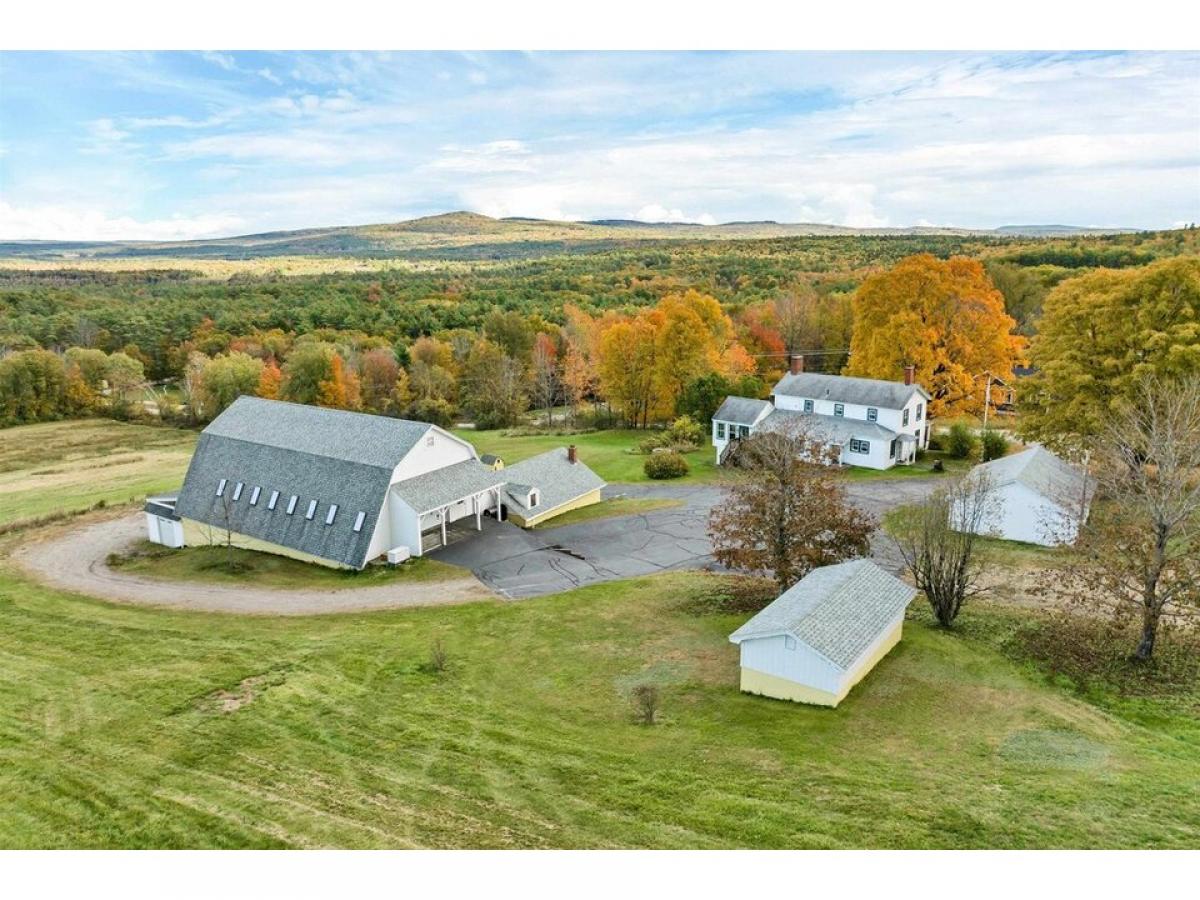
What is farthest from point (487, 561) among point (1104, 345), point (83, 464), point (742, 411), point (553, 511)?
point (83, 464)

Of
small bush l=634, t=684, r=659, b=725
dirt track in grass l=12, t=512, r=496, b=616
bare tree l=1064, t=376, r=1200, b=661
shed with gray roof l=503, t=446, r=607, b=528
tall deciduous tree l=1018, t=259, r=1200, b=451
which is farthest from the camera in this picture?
shed with gray roof l=503, t=446, r=607, b=528

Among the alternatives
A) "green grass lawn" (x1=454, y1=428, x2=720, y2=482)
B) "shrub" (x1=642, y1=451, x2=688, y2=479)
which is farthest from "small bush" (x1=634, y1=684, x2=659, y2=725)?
"green grass lawn" (x1=454, y1=428, x2=720, y2=482)

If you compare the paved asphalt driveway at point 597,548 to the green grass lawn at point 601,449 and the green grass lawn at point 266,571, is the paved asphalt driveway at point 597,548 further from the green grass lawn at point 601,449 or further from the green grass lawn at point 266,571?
the green grass lawn at point 601,449

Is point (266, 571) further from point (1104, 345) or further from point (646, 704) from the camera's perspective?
point (1104, 345)

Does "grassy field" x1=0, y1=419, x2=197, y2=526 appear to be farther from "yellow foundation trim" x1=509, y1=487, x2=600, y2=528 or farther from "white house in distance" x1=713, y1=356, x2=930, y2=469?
"white house in distance" x1=713, y1=356, x2=930, y2=469

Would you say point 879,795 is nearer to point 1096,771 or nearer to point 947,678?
point 1096,771

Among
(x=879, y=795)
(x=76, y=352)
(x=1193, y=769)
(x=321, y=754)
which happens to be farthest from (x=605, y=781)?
(x=76, y=352)
